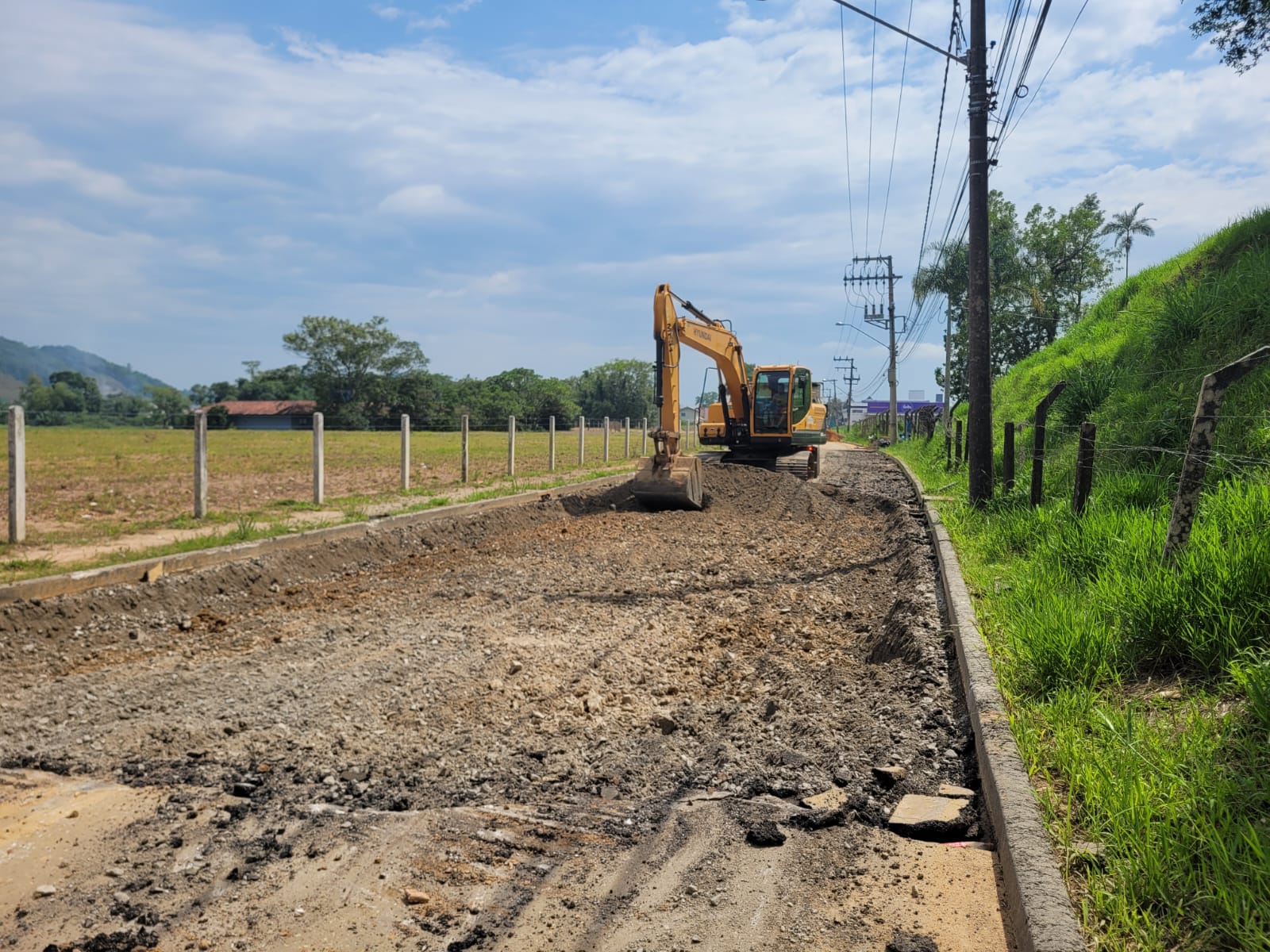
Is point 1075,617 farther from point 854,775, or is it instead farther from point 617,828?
point 617,828

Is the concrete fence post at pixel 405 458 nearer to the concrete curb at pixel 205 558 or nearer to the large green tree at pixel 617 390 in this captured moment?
the concrete curb at pixel 205 558

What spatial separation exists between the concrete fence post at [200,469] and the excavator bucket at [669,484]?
649 centimetres

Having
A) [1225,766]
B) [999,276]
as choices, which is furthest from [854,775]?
[999,276]

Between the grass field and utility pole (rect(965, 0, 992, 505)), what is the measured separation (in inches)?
324

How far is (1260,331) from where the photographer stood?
963cm

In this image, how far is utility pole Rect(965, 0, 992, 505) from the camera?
12.8 m

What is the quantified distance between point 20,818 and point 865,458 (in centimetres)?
3330

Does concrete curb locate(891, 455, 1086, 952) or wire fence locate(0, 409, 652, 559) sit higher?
wire fence locate(0, 409, 652, 559)

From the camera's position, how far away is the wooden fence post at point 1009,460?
12.6 metres

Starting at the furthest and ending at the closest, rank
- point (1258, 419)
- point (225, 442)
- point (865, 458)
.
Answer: point (225, 442), point (865, 458), point (1258, 419)

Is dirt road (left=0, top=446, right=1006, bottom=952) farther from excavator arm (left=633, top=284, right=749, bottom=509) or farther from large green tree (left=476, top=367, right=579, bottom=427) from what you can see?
large green tree (left=476, top=367, right=579, bottom=427)

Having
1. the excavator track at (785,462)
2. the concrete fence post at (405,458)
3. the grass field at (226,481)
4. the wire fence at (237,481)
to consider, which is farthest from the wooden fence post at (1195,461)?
the excavator track at (785,462)

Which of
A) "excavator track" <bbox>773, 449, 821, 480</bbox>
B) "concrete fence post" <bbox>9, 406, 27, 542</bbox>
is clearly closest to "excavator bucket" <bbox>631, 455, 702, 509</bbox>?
"excavator track" <bbox>773, 449, 821, 480</bbox>

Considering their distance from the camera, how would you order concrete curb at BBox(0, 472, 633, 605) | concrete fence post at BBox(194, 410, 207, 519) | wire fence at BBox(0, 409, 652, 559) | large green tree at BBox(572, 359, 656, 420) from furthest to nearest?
large green tree at BBox(572, 359, 656, 420), concrete fence post at BBox(194, 410, 207, 519), wire fence at BBox(0, 409, 652, 559), concrete curb at BBox(0, 472, 633, 605)
